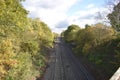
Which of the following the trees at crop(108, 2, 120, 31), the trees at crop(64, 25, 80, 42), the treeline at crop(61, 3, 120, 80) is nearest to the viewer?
the treeline at crop(61, 3, 120, 80)

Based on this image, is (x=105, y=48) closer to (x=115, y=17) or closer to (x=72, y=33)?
(x=115, y=17)

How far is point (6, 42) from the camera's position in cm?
2816

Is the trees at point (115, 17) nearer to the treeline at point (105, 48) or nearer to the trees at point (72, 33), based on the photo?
the treeline at point (105, 48)

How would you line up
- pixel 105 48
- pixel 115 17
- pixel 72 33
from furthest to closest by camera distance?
1. pixel 72 33
2. pixel 115 17
3. pixel 105 48

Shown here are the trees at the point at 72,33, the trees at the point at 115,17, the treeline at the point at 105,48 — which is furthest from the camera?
the trees at the point at 72,33

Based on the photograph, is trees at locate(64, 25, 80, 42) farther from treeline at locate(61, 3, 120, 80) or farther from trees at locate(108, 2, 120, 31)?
trees at locate(108, 2, 120, 31)

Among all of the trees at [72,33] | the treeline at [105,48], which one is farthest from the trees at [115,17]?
the trees at [72,33]

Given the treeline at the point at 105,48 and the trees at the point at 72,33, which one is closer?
the treeline at the point at 105,48

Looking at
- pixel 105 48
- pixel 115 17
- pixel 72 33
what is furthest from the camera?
pixel 72 33

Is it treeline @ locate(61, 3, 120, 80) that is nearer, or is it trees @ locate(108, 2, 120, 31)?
treeline @ locate(61, 3, 120, 80)

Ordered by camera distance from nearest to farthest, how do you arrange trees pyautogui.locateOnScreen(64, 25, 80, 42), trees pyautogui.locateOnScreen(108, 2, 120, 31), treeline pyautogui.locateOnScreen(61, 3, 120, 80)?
1. treeline pyautogui.locateOnScreen(61, 3, 120, 80)
2. trees pyautogui.locateOnScreen(108, 2, 120, 31)
3. trees pyautogui.locateOnScreen(64, 25, 80, 42)

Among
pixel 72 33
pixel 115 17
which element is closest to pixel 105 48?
pixel 115 17

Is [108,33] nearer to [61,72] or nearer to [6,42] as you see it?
[61,72]

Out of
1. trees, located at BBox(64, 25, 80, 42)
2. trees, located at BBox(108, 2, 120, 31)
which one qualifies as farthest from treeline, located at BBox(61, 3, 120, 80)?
trees, located at BBox(64, 25, 80, 42)
